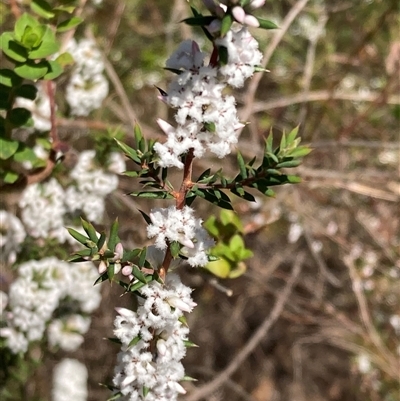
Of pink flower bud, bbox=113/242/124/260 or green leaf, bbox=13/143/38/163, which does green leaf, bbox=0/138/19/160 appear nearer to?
green leaf, bbox=13/143/38/163

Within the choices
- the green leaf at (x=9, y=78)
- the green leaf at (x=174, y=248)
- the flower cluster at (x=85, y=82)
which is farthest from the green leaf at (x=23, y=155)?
the green leaf at (x=174, y=248)

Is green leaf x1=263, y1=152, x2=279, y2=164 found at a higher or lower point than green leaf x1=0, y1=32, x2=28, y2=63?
higher

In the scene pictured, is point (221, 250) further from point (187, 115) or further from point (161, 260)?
point (187, 115)

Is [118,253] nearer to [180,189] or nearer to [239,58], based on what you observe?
[180,189]

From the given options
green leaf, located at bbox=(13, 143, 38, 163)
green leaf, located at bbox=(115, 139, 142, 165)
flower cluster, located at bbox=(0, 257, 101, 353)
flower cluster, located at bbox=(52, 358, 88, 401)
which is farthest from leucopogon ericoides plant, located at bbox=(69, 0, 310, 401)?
flower cluster, located at bbox=(52, 358, 88, 401)

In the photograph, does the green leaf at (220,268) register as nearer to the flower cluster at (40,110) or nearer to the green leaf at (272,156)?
the green leaf at (272,156)

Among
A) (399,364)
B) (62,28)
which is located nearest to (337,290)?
(399,364)

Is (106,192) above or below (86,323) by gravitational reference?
above
